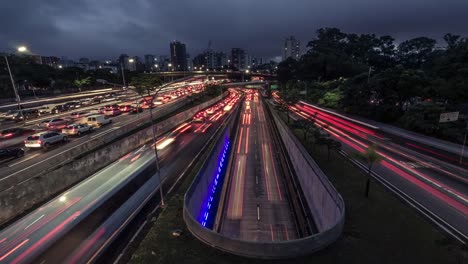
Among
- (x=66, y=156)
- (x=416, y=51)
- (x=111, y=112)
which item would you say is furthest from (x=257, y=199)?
(x=416, y=51)

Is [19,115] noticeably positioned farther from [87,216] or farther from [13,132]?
[87,216]

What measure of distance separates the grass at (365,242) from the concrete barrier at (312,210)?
424mm

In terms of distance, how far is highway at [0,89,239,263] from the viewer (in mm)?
14930

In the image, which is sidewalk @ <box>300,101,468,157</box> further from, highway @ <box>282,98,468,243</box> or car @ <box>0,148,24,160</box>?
car @ <box>0,148,24,160</box>

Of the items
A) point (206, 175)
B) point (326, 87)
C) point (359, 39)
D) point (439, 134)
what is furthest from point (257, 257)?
point (359, 39)

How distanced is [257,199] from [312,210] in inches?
257

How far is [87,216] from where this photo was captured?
61.6ft

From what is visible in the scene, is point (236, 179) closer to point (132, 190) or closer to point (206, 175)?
point (206, 175)

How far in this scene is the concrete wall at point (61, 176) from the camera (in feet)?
60.0

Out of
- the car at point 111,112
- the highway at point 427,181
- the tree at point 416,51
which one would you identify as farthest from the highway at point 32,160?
the tree at point 416,51

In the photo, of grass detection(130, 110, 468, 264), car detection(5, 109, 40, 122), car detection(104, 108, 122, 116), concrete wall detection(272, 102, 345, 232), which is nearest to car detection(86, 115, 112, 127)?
car detection(104, 108, 122, 116)

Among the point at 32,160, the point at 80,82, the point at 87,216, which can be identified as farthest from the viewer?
the point at 80,82

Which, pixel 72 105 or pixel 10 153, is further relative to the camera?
pixel 72 105

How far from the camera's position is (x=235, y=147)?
43.6 meters
